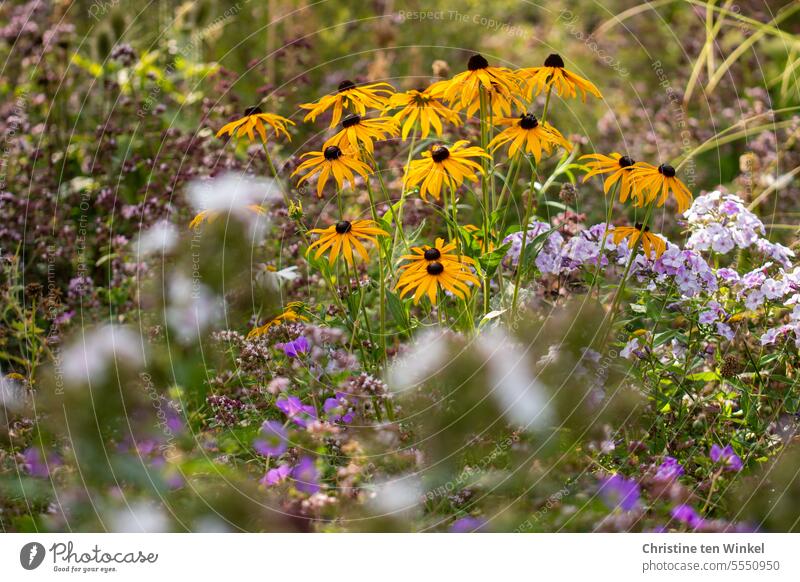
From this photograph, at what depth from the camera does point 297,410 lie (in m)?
2.98

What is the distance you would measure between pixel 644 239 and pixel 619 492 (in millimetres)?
719

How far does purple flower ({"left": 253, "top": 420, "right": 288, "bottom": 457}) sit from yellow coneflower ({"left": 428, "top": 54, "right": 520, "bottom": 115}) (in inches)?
42.9

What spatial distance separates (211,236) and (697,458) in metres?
1.70

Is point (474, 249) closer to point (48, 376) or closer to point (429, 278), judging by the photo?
point (429, 278)

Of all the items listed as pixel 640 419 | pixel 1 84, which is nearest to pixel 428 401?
pixel 640 419

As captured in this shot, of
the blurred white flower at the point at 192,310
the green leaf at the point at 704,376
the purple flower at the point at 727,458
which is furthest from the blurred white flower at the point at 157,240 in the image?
the purple flower at the point at 727,458

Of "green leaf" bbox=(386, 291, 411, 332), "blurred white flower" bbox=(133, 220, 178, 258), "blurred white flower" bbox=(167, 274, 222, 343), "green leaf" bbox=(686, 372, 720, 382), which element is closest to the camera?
"green leaf" bbox=(386, 291, 411, 332)

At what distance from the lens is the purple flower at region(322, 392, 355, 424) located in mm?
2961

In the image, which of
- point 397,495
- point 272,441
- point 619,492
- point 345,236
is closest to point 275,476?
point 272,441

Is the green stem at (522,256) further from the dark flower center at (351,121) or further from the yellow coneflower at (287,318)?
the yellow coneflower at (287,318)

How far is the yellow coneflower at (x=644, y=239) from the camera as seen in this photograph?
2.86 m

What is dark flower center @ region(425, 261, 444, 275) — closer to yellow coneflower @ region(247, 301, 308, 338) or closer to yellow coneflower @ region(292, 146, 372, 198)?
yellow coneflower @ region(292, 146, 372, 198)

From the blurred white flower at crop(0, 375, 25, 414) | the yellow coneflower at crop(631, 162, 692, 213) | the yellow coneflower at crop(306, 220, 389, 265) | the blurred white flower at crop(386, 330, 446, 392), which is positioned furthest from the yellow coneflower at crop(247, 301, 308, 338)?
the yellow coneflower at crop(631, 162, 692, 213)
